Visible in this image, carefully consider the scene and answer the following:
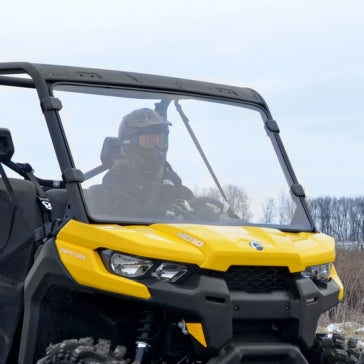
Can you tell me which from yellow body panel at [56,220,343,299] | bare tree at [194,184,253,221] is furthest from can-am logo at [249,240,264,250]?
bare tree at [194,184,253,221]

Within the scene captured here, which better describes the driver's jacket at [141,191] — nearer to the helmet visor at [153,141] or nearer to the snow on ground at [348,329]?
the helmet visor at [153,141]

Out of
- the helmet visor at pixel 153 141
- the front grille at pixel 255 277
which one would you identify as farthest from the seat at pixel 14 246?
the front grille at pixel 255 277

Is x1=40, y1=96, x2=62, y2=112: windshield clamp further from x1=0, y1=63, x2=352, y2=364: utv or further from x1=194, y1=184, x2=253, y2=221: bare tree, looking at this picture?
x1=194, y1=184, x2=253, y2=221: bare tree

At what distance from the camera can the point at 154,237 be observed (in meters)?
4.64

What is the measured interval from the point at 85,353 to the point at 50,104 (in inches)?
57.6

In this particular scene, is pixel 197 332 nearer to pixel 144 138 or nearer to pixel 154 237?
pixel 154 237

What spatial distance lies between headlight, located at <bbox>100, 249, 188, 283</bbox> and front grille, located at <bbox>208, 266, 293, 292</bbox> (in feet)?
0.57

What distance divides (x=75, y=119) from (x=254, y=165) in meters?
1.25

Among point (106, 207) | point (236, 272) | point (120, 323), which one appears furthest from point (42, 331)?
point (236, 272)

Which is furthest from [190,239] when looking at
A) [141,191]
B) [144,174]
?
[144,174]

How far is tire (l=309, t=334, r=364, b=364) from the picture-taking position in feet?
17.0

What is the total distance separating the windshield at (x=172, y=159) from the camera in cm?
512

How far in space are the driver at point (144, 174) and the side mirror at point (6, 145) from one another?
1.73 feet

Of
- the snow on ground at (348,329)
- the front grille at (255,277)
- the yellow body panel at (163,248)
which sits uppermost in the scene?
the yellow body panel at (163,248)
